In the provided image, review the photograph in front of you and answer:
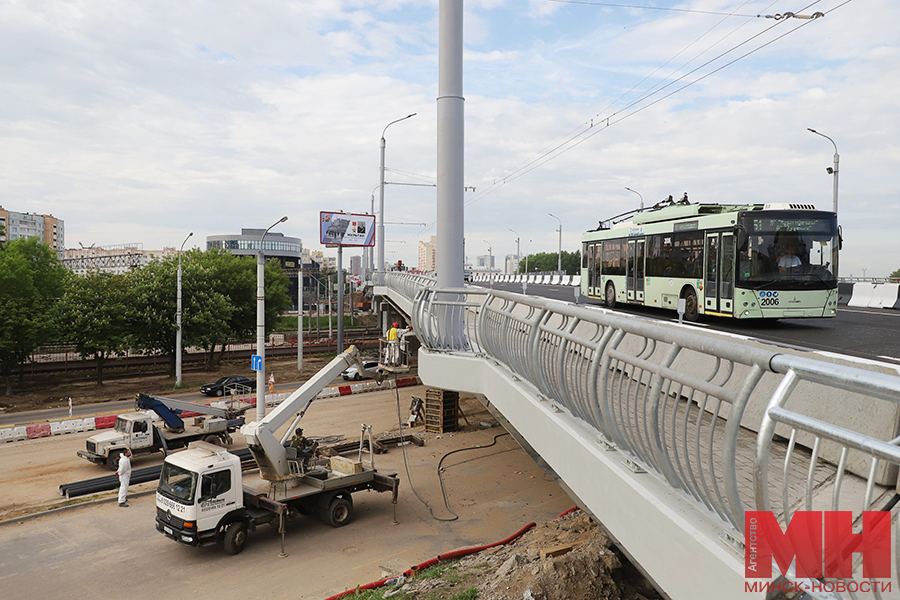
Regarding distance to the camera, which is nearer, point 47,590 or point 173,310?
point 47,590

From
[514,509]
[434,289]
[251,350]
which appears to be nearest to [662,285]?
[514,509]

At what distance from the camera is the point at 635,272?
20531 millimetres

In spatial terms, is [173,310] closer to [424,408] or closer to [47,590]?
[424,408]

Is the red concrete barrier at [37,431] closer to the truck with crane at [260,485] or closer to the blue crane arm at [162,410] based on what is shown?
the blue crane arm at [162,410]

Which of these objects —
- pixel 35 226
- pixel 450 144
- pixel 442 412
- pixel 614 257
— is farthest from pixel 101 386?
pixel 35 226

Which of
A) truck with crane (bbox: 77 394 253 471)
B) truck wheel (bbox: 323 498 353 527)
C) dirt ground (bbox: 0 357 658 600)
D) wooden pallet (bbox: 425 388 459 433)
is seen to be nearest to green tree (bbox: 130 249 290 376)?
dirt ground (bbox: 0 357 658 600)

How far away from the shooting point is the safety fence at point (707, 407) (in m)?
2.38

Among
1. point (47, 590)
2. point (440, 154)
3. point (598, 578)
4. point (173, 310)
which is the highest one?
point (440, 154)

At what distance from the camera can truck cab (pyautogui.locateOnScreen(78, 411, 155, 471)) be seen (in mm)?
19922

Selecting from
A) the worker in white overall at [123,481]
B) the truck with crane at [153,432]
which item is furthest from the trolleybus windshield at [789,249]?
the truck with crane at [153,432]

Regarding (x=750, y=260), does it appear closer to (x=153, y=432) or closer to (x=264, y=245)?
(x=153, y=432)

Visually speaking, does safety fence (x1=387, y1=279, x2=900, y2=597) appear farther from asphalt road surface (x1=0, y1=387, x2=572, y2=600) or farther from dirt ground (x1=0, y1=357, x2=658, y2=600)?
asphalt road surface (x1=0, y1=387, x2=572, y2=600)

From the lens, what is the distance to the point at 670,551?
3.66 m

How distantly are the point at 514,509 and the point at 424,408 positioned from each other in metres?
10.9
